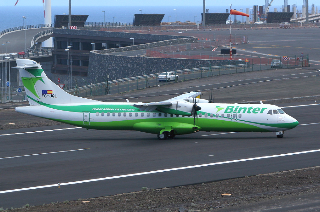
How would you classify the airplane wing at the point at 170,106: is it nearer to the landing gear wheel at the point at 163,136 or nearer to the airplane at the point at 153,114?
the airplane at the point at 153,114

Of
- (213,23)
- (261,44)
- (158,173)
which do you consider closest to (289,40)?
(261,44)

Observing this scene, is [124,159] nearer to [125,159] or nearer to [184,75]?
[125,159]

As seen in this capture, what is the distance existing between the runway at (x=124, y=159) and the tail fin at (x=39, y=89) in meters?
3.37

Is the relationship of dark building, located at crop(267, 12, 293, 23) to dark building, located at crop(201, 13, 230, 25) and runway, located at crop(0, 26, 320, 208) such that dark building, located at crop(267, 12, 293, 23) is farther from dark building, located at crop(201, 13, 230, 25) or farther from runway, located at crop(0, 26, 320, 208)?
runway, located at crop(0, 26, 320, 208)

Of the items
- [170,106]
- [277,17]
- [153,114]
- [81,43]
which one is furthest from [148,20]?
[170,106]

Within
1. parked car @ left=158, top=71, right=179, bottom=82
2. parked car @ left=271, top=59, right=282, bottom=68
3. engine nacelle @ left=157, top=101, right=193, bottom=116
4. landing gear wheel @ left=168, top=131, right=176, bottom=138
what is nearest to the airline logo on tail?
engine nacelle @ left=157, top=101, right=193, bottom=116

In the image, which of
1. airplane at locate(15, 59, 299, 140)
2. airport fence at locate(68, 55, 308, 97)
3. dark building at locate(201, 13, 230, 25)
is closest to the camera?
airplane at locate(15, 59, 299, 140)

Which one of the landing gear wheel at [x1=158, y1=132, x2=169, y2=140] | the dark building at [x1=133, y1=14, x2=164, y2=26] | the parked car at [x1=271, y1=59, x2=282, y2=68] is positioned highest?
the dark building at [x1=133, y1=14, x2=164, y2=26]

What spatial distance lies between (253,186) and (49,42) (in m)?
155

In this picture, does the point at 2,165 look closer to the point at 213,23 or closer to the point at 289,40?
the point at 289,40

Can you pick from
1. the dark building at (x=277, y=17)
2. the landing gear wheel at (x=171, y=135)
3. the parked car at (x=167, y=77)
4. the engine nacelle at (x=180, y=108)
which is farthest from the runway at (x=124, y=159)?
the dark building at (x=277, y=17)

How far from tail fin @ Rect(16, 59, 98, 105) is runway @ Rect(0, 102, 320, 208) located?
3365mm

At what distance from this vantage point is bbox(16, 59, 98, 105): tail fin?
39875 mm

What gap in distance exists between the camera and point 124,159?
3266cm
